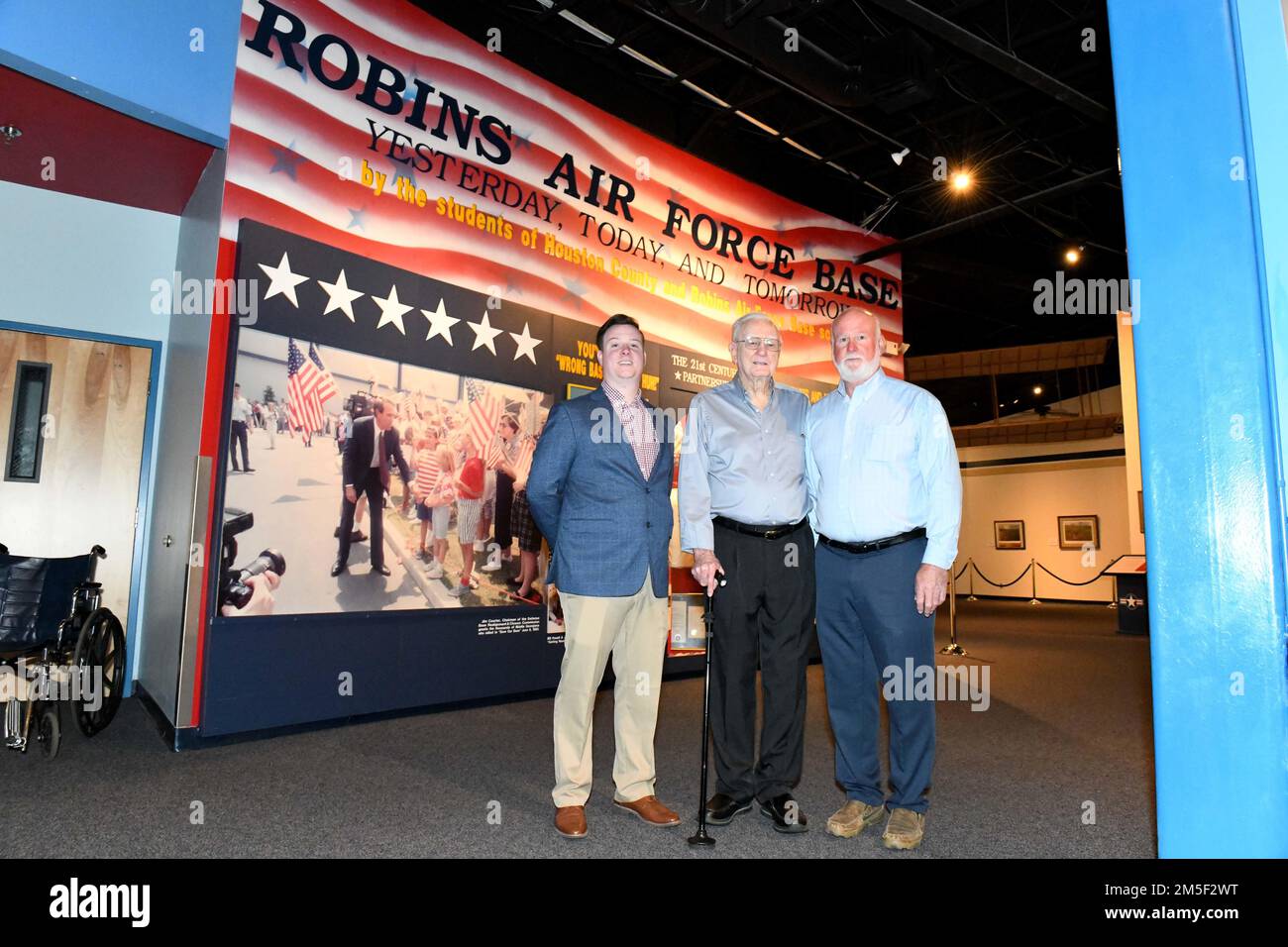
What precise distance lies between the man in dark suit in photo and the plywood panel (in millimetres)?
1863

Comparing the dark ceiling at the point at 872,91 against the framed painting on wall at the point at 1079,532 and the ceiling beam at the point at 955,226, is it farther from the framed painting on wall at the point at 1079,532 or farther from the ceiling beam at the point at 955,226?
the framed painting on wall at the point at 1079,532

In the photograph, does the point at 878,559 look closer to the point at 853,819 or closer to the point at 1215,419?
the point at 853,819

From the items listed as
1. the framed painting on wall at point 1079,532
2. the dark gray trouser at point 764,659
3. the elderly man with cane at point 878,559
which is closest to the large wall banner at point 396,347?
the dark gray trouser at point 764,659

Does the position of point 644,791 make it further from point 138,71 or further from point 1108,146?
point 1108,146

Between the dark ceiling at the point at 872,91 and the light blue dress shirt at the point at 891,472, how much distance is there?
358 cm

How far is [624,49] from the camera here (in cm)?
650

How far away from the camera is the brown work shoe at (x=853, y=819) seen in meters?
2.69

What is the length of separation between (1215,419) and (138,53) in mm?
4692

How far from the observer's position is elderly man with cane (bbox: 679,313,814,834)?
2816 mm

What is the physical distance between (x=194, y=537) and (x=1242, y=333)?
419 centimetres

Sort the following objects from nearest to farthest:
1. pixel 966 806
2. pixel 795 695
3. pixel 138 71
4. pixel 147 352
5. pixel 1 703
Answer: pixel 795 695, pixel 966 806, pixel 138 71, pixel 1 703, pixel 147 352

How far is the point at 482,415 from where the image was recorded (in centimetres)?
514
